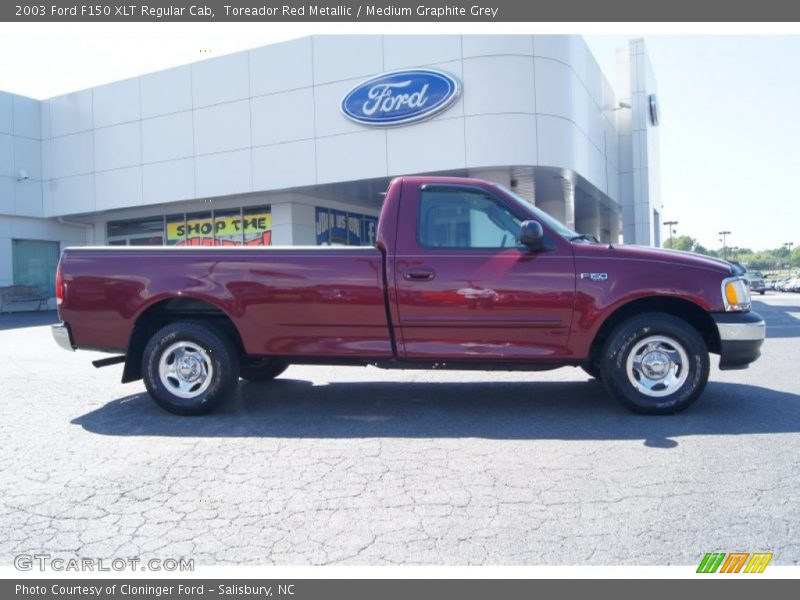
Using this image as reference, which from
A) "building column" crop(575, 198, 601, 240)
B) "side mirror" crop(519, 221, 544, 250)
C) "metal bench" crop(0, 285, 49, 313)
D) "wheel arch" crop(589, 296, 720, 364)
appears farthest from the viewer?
"building column" crop(575, 198, 601, 240)

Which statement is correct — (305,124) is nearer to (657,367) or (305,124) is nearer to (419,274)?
(419,274)

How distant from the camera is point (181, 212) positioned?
22.6 m

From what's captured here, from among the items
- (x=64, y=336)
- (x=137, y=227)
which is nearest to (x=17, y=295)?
(x=137, y=227)

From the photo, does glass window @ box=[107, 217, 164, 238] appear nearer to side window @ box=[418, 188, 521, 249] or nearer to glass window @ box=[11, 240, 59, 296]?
glass window @ box=[11, 240, 59, 296]

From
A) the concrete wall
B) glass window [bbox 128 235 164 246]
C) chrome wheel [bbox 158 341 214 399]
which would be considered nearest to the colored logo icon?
chrome wheel [bbox 158 341 214 399]

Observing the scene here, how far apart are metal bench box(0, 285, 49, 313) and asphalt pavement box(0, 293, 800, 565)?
19.3 m

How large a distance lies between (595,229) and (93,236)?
2420cm

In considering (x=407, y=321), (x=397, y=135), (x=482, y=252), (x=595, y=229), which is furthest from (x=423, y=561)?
(x=595, y=229)

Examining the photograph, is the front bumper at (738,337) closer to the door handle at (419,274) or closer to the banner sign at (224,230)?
the door handle at (419,274)

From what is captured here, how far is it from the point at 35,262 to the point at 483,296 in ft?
79.8

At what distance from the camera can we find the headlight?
202 inches

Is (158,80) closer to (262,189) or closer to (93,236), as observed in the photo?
(262,189)

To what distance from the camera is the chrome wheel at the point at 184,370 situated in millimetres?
5508

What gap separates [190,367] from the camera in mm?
A: 5559
